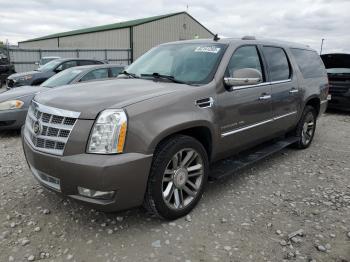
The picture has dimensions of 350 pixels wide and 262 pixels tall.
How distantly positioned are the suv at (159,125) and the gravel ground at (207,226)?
1.00ft

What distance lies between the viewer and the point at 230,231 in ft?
10.3

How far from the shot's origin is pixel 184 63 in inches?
153

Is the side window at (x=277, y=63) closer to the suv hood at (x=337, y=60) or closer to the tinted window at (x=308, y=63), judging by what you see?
the tinted window at (x=308, y=63)

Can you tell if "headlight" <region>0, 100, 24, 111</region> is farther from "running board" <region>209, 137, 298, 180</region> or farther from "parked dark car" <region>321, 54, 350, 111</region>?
"parked dark car" <region>321, 54, 350, 111</region>

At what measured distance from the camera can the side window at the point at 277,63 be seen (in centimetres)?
460

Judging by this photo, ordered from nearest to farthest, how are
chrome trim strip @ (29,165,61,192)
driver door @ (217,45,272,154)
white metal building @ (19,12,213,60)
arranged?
chrome trim strip @ (29,165,61,192) < driver door @ (217,45,272,154) < white metal building @ (19,12,213,60)

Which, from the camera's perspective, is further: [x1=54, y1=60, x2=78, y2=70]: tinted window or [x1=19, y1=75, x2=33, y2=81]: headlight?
[x1=54, y1=60, x2=78, y2=70]: tinted window

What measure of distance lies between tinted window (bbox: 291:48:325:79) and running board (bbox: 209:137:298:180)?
116 cm

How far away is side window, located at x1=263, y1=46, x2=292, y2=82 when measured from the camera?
4602 mm

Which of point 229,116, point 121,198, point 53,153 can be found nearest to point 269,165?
point 229,116

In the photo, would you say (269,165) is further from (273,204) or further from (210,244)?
(210,244)

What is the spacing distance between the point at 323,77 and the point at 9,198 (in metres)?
5.56

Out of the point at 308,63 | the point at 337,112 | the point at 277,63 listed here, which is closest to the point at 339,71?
the point at 337,112

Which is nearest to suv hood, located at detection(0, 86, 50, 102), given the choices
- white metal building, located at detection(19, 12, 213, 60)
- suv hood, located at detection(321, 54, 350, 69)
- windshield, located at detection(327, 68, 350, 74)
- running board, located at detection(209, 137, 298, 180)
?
running board, located at detection(209, 137, 298, 180)
